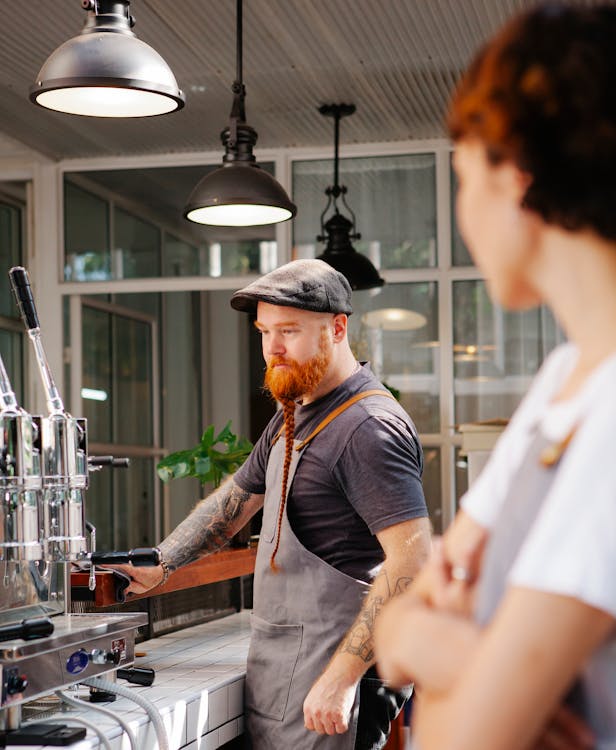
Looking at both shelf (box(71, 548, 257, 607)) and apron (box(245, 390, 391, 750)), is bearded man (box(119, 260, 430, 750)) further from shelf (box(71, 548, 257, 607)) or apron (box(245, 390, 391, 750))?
shelf (box(71, 548, 257, 607))

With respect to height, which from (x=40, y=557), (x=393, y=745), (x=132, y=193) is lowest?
(x=393, y=745)

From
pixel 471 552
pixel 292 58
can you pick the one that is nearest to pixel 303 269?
pixel 471 552

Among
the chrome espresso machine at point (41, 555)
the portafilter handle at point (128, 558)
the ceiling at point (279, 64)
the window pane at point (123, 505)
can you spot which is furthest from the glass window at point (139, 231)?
the chrome espresso machine at point (41, 555)

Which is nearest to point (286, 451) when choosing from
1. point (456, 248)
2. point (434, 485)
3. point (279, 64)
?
point (279, 64)

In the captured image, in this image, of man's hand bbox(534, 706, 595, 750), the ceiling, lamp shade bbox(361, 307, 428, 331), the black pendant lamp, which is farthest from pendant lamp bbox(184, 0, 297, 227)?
man's hand bbox(534, 706, 595, 750)

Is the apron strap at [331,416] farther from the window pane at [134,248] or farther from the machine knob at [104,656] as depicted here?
the window pane at [134,248]

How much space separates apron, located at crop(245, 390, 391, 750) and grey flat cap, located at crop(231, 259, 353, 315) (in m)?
0.22

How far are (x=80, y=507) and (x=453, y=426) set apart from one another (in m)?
4.17

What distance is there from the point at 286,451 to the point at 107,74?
90 centimetres

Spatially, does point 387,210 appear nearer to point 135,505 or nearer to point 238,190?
point 135,505

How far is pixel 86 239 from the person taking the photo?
6.41m

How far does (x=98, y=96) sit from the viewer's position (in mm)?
2666

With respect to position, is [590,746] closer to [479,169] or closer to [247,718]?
[479,169]

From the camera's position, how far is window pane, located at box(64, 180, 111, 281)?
640cm
